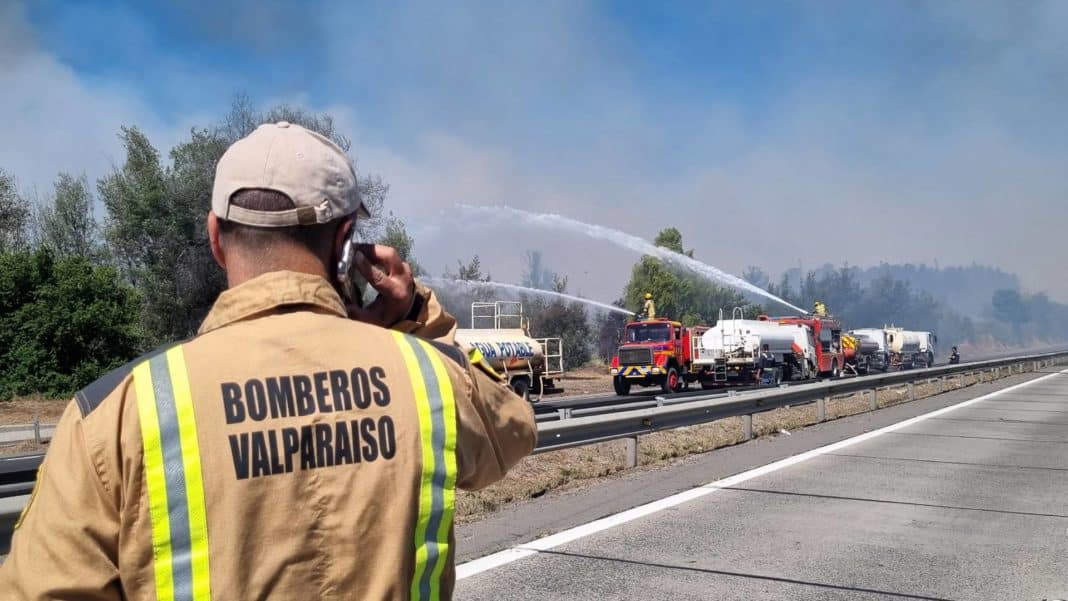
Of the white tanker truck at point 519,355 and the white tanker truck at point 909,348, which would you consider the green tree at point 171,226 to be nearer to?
the white tanker truck at point 519,355

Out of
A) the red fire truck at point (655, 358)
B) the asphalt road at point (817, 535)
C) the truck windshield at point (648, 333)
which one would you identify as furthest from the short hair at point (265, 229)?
the truck windshield at point (648, 333)

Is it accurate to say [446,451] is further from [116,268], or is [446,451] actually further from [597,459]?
[116,268]

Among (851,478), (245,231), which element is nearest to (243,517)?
(245,231)

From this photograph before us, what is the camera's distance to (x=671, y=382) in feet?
111

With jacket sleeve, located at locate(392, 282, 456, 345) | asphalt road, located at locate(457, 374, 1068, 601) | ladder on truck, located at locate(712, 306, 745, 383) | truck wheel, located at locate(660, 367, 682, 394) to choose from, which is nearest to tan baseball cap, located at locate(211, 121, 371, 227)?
jacket sleeve, located at locate(392, 282, 456, 345)

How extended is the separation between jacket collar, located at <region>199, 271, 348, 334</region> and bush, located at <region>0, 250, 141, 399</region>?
103 ft

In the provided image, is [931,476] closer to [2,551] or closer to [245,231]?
[2,551]

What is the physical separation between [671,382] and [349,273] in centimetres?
3248

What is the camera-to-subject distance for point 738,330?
122 ft

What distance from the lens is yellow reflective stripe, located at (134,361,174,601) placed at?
5.15 ft

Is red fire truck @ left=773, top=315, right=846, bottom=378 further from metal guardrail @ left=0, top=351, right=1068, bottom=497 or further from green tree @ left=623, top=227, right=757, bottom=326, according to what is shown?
metal guardrail @ left=0, top=351, right=1068, bottom=497

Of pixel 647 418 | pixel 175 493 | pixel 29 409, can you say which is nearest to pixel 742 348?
pixel 29 409

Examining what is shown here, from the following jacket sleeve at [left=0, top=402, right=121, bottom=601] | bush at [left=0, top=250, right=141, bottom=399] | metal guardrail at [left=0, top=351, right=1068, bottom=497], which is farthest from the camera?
bush at [left=0, top=250, right=141, bottom=399]

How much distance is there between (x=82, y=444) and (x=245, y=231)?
49cm
